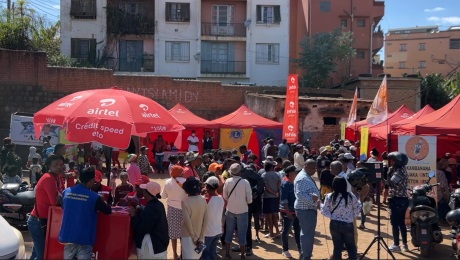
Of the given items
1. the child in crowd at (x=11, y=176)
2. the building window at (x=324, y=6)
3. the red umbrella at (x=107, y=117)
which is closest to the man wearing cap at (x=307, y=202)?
the red umbrella at (x=107, y=117)

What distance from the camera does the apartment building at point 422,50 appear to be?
5216 centimetres

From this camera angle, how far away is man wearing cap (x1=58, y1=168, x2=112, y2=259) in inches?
203

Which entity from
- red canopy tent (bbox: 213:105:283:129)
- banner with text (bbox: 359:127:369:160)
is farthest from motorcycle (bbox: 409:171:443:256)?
red canopy tent (bbox: 213:105:283:129)

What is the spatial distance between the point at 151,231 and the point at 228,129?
14.8 m

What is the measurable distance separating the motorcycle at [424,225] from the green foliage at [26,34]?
2648 cm

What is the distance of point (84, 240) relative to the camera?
5.18 meters

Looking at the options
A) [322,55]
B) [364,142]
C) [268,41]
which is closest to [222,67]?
[268,41]

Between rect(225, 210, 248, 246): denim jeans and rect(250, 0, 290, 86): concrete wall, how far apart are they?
27651 mm

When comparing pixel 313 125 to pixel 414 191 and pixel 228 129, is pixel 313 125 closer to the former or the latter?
pixel 228 129

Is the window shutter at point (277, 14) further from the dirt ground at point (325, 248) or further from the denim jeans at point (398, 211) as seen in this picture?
the denim jeans at point (398, 211)

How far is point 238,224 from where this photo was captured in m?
7.56

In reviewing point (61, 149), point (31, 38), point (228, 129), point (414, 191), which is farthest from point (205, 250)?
point (31, 38)

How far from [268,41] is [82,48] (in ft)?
45.1

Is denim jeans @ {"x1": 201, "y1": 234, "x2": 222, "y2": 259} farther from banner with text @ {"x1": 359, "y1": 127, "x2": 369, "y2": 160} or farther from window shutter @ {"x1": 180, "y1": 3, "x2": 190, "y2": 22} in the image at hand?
window shutter @ {"x1": 180, "y1": 3, "x2": 190, "y2": 22}
